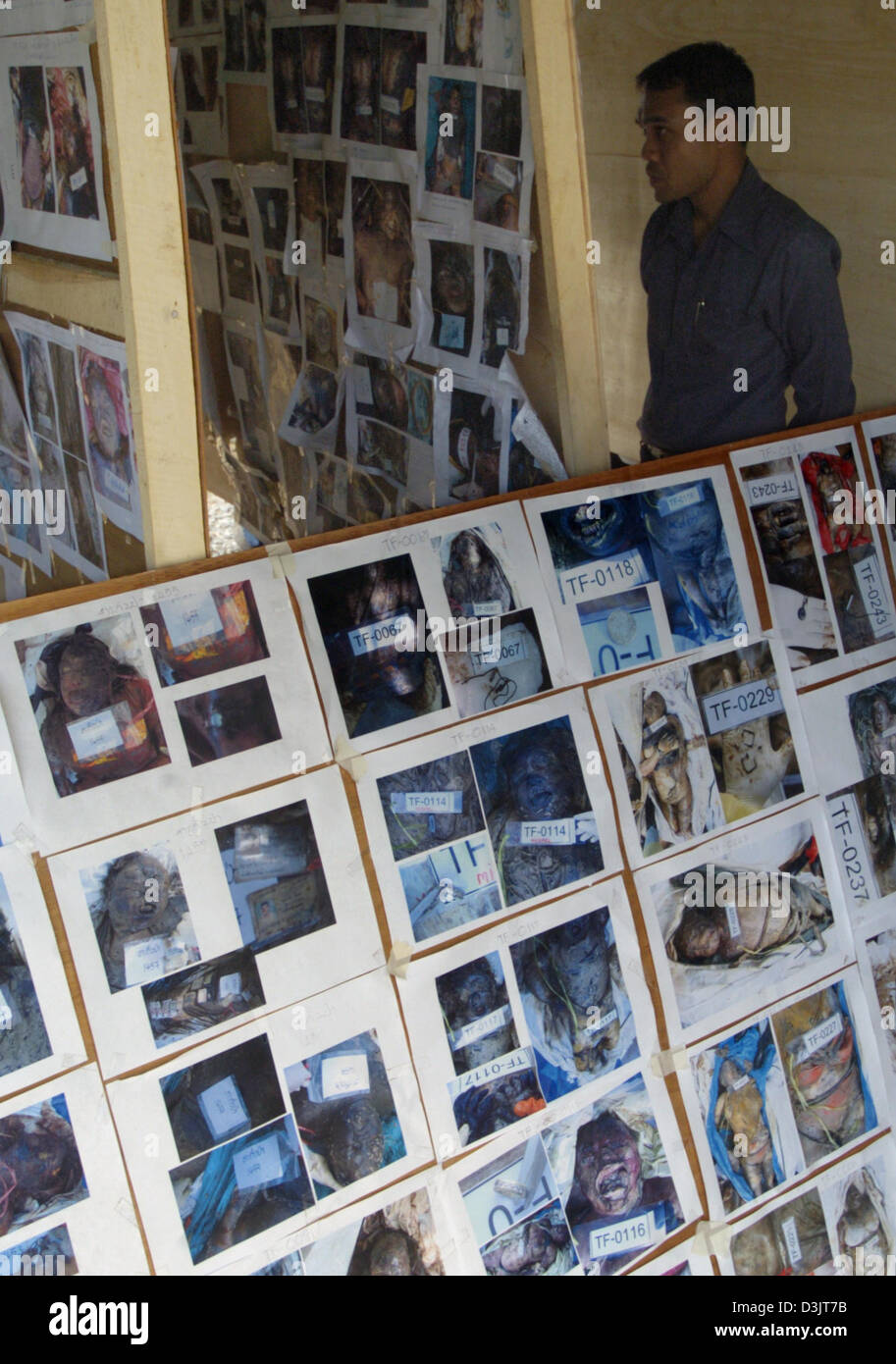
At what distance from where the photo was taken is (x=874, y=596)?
1.21m

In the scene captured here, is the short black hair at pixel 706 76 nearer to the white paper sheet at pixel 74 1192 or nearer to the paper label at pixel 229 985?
the paper label at pixel 229 985

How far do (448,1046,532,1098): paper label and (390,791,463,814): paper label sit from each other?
226 mm

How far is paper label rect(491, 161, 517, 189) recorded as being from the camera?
1.11 meters

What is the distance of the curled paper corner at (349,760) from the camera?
90 cm

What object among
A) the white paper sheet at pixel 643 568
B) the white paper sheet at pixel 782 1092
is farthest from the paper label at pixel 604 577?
the white paper sheet at pixel 782 1092

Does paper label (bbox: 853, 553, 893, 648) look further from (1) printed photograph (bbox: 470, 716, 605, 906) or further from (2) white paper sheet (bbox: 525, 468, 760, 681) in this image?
(1) printed photograph (bbox: 470, 716, 605, 906)

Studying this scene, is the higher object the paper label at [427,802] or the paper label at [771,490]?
the paper label at [771,490]

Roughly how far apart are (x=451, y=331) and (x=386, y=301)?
0.24 meters

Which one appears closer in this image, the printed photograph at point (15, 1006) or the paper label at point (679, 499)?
the printed photograph at point (15, 1006)

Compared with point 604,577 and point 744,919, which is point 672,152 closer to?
point 604,577

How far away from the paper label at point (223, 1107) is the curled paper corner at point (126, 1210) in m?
0.08

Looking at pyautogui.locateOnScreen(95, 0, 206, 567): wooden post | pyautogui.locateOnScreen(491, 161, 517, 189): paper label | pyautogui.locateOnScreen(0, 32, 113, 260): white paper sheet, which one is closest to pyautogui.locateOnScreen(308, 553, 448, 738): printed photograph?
pyautogui.locateOnScreen(95, 0, 206, 567): wooden post

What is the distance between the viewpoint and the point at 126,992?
2.68 feet

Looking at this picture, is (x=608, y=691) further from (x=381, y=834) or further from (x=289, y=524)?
(x=289, y=524)
